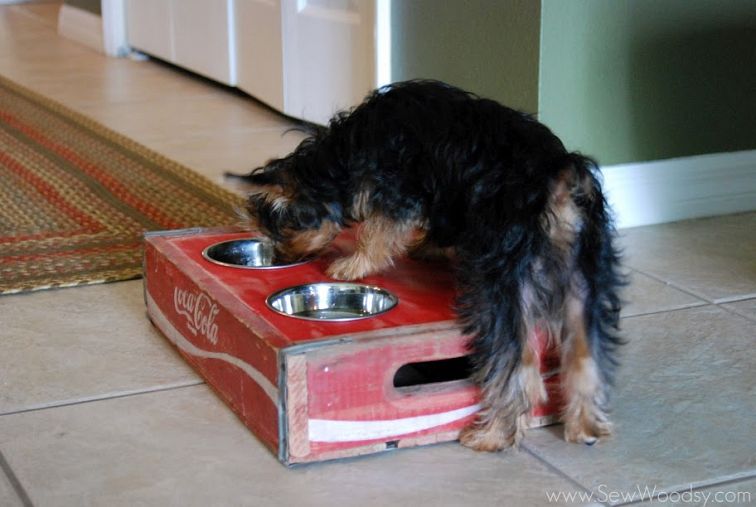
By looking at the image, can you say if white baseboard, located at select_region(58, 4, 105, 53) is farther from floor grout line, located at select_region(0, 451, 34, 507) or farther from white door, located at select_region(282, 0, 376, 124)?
floor grout line, located at select_region(0, 451, 34, 507)

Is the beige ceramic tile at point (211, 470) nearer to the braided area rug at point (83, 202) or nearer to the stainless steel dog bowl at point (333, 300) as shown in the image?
the stainless steel dog bowl at point (333, 300)

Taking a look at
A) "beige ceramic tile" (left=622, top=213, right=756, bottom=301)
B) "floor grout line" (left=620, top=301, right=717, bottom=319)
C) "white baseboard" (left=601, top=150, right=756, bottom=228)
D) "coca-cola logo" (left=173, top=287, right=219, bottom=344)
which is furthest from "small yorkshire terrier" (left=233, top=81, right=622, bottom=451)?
"white baseboard" (left=601, top=150, right=756, bottom=228)

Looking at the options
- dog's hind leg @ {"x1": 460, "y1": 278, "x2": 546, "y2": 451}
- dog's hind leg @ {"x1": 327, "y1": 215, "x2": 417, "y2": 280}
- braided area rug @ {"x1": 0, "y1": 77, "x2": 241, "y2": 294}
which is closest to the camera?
dog's hind leg @ {"x1": 460, "y1": 278, "x2": 546, "y2": 451}

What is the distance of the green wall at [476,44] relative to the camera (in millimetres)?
2871

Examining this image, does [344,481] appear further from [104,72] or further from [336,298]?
[104,72]

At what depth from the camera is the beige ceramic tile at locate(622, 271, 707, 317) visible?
248 centimetres

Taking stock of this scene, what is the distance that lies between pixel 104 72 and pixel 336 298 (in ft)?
12.3

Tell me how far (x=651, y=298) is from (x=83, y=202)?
163 cm

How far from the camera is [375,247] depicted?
6.51 ft

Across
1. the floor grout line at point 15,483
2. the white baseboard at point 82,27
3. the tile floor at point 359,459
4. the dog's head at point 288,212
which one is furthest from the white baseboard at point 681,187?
the white baseboard at point 82,27

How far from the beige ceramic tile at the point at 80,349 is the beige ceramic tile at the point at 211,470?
11cm

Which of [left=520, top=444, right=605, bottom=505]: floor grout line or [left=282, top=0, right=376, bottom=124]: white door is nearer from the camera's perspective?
[left=520, top=444, right=605, bottom=505]: floor grout line

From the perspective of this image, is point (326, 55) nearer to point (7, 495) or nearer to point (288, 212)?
point (288, 212)

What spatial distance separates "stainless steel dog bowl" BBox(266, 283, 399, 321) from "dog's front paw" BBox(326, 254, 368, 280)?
0.06 ft
